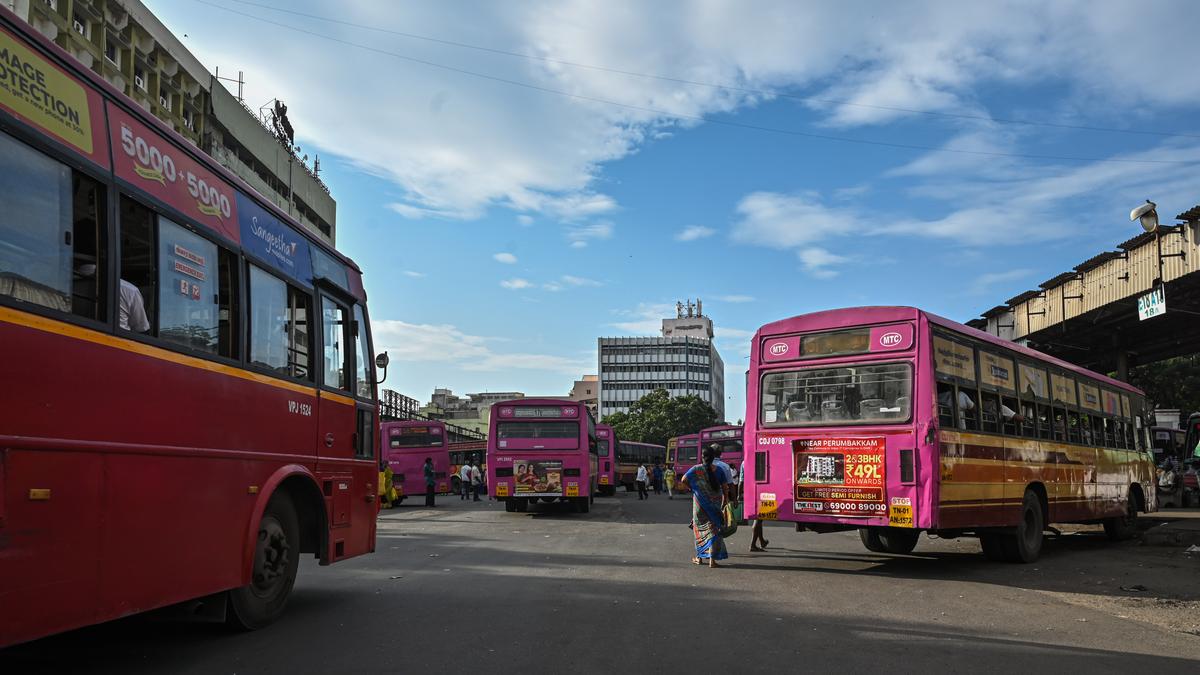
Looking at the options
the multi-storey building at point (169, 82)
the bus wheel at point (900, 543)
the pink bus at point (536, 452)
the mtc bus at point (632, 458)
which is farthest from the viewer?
the mtc bus at point (632, 458)

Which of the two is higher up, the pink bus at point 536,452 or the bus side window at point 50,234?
the bus side window at point 50,234

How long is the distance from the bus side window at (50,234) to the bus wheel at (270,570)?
2619 millimetres

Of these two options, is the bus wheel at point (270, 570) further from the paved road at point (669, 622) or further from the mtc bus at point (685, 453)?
the mtc bus at point (685, 453)

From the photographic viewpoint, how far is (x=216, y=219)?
6371 mm

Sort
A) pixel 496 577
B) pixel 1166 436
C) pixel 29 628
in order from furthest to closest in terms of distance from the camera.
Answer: pixel 1166 436
pixel 496 577
pixel 29 628

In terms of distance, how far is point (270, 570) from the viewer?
7.16m

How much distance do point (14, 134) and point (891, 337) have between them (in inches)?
360

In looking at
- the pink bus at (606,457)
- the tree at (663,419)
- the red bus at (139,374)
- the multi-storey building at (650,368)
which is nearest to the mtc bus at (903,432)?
the red bus at (139,374)

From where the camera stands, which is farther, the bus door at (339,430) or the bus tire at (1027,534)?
the bus tire at (1027,534)

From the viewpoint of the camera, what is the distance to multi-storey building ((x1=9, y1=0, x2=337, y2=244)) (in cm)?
3591

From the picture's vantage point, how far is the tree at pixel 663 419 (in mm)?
96875

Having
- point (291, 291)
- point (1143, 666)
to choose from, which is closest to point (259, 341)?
point (291, 291)

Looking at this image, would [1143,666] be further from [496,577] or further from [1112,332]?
[1112,332]

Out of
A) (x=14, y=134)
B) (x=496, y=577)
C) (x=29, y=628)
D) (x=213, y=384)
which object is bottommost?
(x=496, y=577)
